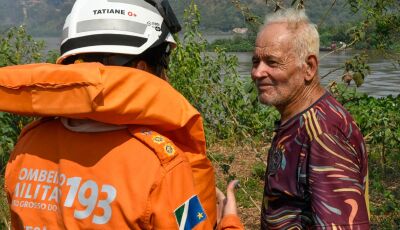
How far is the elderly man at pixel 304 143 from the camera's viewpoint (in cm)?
187

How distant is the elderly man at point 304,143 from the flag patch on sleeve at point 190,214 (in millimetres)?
494

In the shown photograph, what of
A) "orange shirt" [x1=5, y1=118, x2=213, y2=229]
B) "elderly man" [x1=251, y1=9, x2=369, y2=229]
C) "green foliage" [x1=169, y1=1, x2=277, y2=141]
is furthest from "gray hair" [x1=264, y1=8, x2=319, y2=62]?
"green foliage" [x1=169, y1=1, x2=277, y2=141]

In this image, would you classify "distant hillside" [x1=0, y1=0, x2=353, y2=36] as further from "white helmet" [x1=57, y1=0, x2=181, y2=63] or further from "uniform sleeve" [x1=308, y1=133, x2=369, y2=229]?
"uniform sleeve" [x1=308, y1=133, x2=369, y2=229]

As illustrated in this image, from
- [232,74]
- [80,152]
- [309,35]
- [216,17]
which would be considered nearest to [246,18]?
[309,35]

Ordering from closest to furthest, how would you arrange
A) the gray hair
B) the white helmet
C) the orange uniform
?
1. the orange uniform
2. the white helmet
3. the gray hair

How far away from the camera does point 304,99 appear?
2117mm

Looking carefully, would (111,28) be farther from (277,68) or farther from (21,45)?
(21,45)

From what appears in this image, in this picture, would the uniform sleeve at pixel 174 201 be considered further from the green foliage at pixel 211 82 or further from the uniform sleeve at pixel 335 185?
the green foliage at pixel 211 82

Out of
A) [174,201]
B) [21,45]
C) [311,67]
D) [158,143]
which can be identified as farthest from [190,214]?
[21,45]

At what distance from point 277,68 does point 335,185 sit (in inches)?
20.4

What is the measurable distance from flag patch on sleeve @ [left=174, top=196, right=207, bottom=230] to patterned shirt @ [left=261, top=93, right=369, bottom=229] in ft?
1.62

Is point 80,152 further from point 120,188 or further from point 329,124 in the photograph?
point 329,124

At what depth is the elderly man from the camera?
Answer: 73.7 inches

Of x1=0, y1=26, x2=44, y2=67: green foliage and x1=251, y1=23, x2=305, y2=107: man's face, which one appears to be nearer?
x1=251, y1=23, x2=305, y2=107: man's face
